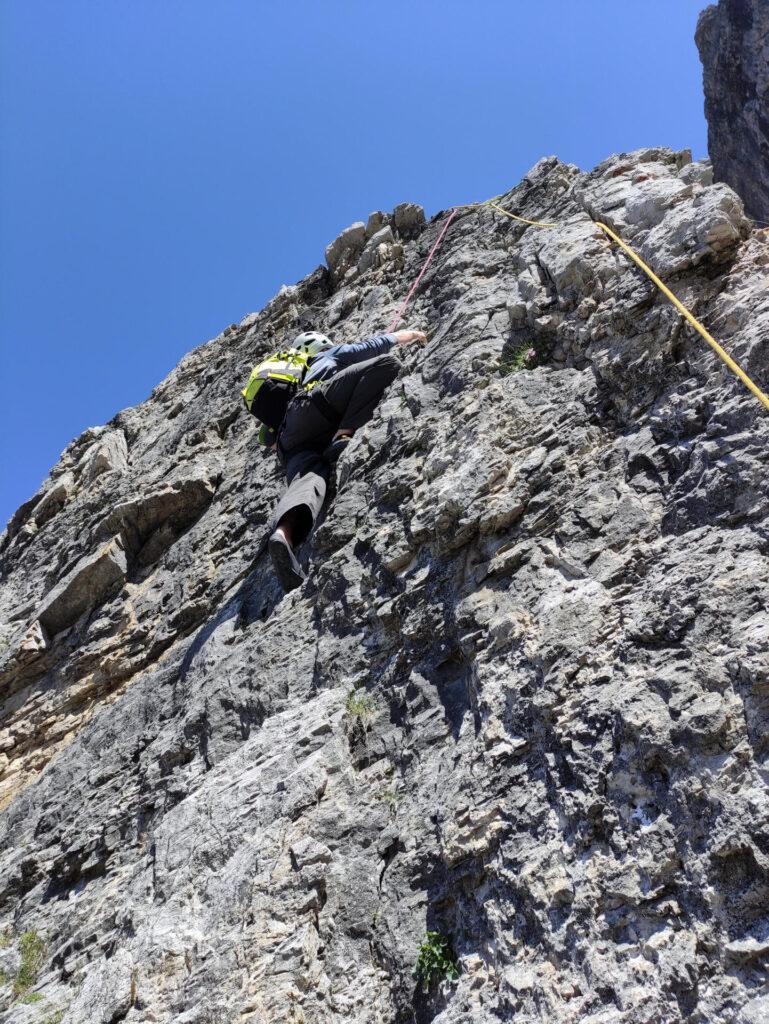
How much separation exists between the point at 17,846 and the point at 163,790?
2225 millimetres

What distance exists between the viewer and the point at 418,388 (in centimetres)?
716

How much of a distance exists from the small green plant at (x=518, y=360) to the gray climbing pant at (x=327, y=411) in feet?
5.42

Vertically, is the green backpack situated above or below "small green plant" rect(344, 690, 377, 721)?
above

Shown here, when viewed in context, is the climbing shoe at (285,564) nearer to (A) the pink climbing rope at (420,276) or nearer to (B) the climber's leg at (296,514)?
(B) the climber's leg at (296,514)

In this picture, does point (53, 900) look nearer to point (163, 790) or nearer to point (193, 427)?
point (163, 790)

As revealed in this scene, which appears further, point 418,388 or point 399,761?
point 418,388

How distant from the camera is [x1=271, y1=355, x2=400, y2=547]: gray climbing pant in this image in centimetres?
788

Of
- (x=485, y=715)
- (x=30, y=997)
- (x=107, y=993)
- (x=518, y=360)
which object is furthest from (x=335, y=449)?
(x=30, y=997)

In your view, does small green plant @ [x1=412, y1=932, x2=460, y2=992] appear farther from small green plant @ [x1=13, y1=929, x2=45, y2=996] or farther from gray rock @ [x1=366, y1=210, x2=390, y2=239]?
gray rock @ [x1=366, y1=210, x2=390, y2=239]

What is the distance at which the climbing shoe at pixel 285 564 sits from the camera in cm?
680

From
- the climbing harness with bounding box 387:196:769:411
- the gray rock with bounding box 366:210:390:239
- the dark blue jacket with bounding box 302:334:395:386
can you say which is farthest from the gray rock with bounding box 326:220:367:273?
the dark blue jacket with bounding box 302:334:395:386

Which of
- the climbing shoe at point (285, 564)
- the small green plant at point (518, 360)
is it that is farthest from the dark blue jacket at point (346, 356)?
the climbing shoe at point (285, 564)

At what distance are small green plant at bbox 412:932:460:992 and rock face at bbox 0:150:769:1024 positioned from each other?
0.03 meters

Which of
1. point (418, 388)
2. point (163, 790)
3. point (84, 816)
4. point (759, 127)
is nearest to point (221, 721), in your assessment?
point (163, 790)
